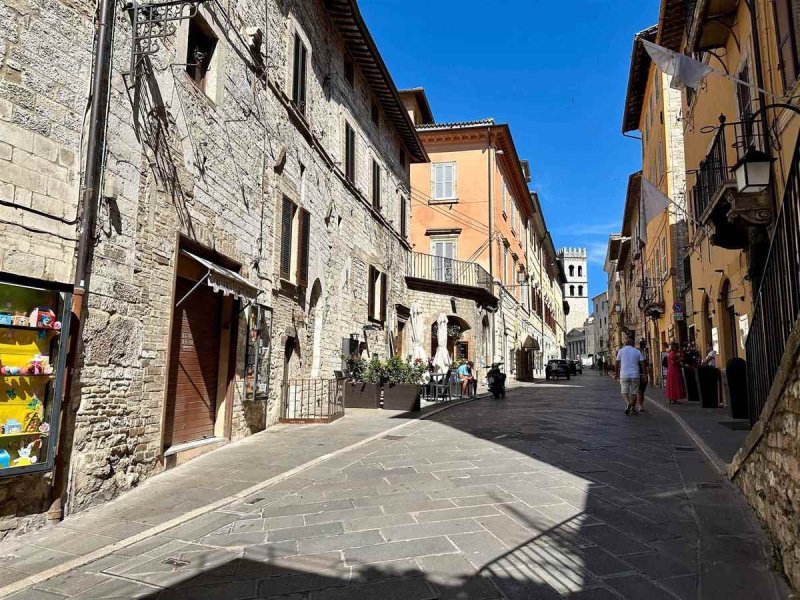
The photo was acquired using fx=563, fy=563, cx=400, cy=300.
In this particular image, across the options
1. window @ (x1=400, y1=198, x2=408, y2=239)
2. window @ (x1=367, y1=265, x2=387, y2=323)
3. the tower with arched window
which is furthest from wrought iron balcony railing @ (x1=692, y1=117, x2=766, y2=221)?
the tower with arched window

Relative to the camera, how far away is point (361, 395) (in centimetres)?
1287

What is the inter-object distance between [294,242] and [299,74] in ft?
11.2

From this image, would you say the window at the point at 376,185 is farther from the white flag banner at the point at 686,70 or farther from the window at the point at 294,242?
the white flag banner at the point at 686,70

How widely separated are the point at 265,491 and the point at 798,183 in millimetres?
Result: 4896

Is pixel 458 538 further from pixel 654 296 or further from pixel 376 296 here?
pixel 654 296

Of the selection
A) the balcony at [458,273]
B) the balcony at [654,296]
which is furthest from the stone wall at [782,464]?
the balcony at [654,296]

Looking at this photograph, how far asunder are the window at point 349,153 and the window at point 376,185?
5.39 feet

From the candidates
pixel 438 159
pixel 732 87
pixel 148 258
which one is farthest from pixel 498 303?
pixel 148 258

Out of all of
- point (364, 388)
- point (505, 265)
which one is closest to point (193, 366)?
point (364, 388)

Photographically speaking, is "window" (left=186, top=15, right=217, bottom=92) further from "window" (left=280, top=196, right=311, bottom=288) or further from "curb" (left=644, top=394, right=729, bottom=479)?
"curb" (left=644, top=394, right=729, bottom=479)

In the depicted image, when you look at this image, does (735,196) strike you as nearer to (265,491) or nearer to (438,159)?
(265,491)

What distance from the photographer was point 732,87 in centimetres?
1094

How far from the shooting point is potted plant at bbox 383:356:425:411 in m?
12.4

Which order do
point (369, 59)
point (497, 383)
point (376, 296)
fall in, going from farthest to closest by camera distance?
1. point (376, 296)
2. point (497, 383)
3. point (369, 59)
